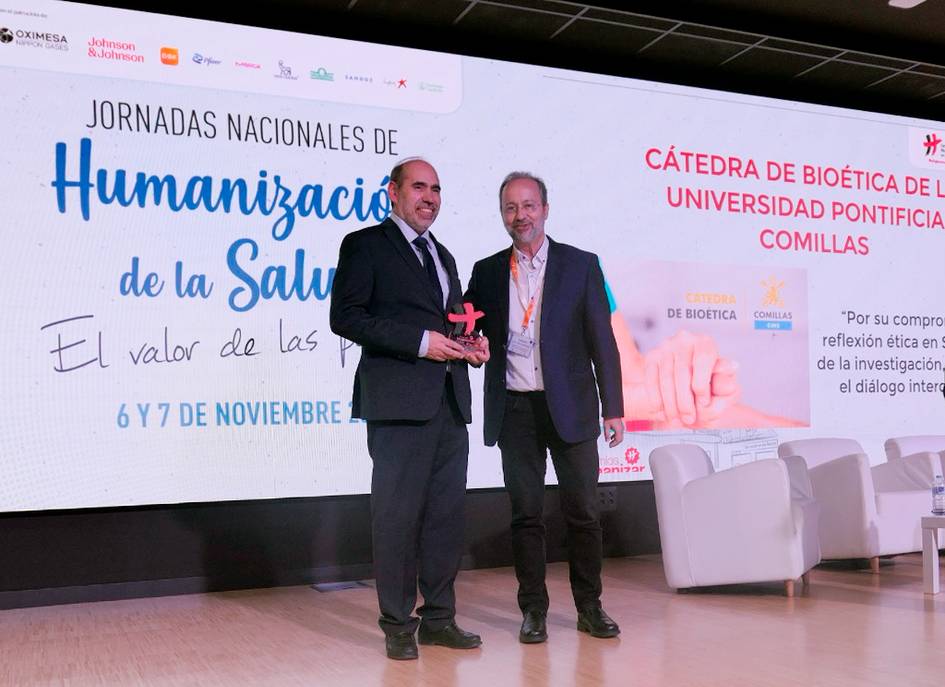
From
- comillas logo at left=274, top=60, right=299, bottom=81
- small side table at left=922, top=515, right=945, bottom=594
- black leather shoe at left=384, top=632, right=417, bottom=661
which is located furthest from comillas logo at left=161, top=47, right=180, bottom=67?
small side table at left=922, top=515, right=945, bottom=594

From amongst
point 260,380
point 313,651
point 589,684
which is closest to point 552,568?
point 260,380

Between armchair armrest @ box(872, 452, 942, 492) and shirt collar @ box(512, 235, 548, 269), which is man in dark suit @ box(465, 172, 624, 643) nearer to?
shirt collar @ box(512, 235, 548, 269)

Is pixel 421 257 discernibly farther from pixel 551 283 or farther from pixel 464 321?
pixel 551 283

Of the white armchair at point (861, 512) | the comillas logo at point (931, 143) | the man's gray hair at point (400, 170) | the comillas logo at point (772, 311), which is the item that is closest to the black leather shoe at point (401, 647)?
the man's gray hair at point (400, 170)

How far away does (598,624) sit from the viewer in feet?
11.4

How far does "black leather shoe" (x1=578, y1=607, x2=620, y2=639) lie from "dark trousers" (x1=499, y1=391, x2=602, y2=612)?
53 mm

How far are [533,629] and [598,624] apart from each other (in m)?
0.22

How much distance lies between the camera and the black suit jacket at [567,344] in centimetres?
341

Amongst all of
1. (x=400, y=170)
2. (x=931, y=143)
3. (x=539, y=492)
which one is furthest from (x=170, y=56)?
(x=931, y=143)

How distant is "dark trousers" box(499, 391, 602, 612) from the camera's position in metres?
3.44

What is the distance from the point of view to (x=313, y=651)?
346 centimetres

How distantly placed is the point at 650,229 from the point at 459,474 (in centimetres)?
298

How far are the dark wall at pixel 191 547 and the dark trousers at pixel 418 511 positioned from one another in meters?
1.84

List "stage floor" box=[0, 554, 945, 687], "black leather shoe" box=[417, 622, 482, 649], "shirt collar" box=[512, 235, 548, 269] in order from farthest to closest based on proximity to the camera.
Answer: "shirt collar" box=[512, 235, 548, 269] < "black leather shoe" box=[417, 622, 482, 649] < "stage floor" box=[0, 554, 945, 687]
